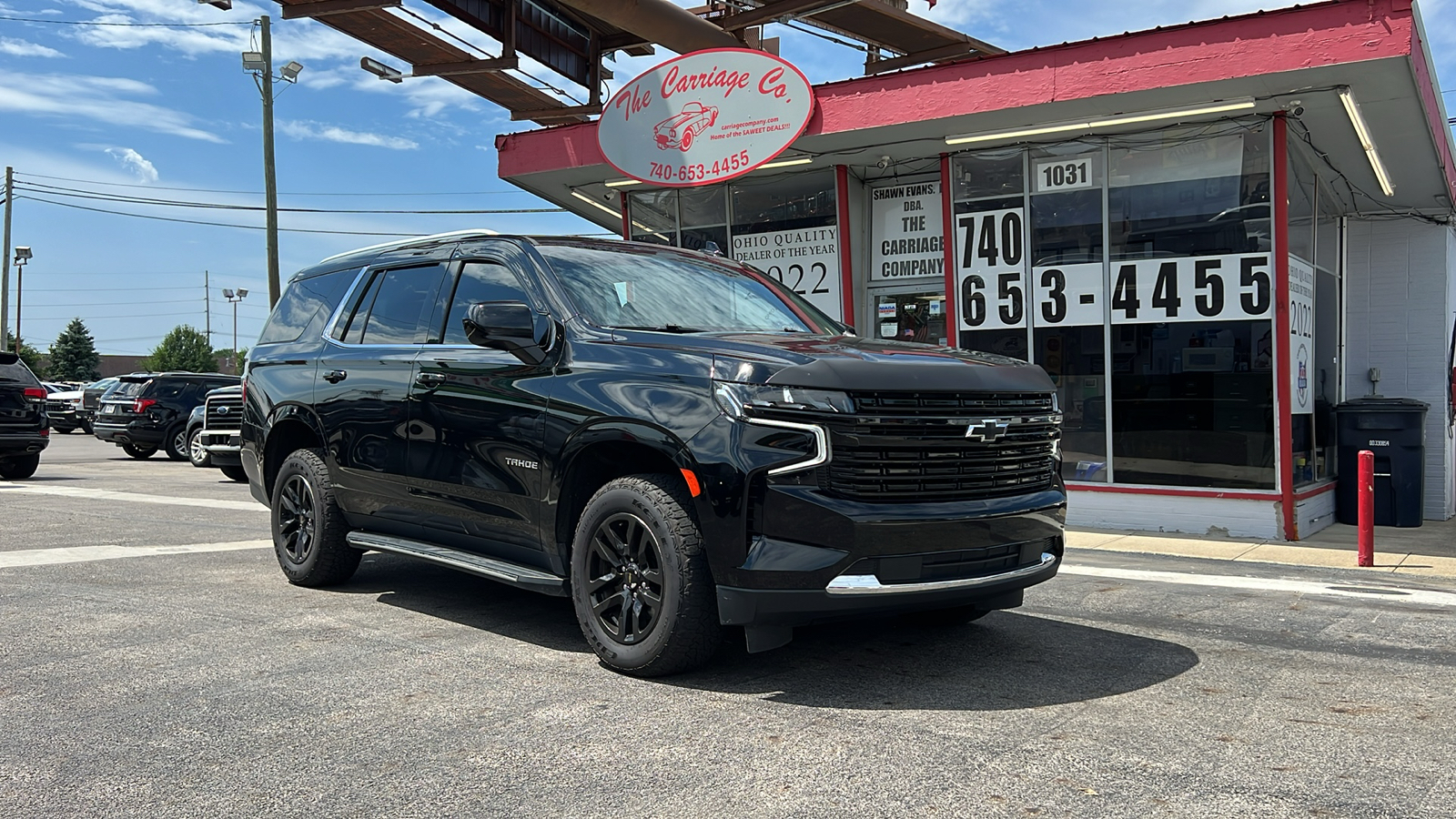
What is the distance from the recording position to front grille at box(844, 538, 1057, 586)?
4.24 m

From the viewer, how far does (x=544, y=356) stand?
511cm

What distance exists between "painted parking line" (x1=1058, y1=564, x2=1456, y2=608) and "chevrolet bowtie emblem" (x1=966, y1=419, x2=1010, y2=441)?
3.45 m

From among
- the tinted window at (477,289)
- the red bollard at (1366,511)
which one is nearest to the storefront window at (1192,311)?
the red bollard at (1366,511)

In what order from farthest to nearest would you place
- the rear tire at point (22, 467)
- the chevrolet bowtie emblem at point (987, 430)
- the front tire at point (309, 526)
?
the rear tire at point (22, 467)
the front tire at point (309, 526)
the chevrolet bowtie emblem at point (987, 430)

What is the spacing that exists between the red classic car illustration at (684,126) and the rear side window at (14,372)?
31.2 ft

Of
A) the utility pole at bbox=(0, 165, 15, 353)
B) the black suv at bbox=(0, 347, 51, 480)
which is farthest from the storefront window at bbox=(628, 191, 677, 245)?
the utility pole at bbox=(0, 165, 15, 353)

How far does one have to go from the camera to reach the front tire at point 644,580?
4379 mm

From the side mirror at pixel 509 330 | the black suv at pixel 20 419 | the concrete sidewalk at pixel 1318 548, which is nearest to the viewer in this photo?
the side mirror at pixel 509 330

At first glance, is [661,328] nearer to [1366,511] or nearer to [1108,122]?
[1366,511]

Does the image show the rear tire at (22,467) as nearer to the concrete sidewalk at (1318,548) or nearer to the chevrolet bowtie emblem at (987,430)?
the concrete sidewalk at (1318,548)

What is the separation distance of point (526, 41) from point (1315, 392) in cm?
1273

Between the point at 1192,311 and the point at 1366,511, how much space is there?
9.61 feet

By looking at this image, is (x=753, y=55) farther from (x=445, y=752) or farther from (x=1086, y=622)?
(x=445, y=752)

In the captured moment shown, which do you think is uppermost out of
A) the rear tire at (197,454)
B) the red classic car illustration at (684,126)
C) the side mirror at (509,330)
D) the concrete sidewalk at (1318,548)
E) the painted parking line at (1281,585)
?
the red classic car illustration at (684,126)
